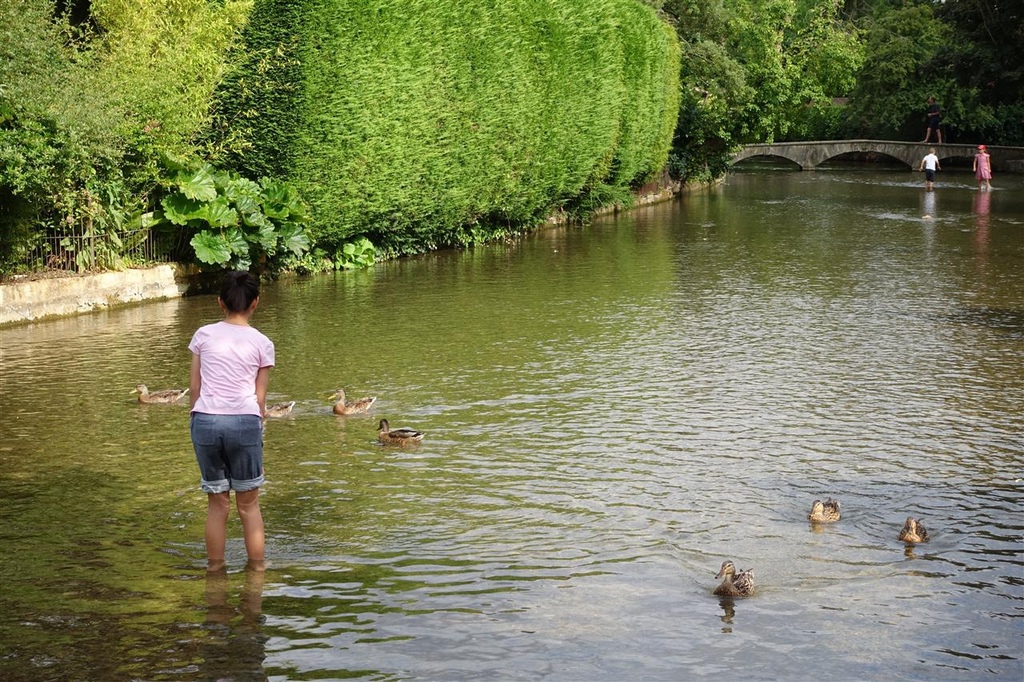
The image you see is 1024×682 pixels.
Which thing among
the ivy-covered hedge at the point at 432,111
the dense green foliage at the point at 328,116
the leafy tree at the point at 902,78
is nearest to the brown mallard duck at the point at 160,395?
the dense green foliage at the point at 328,116

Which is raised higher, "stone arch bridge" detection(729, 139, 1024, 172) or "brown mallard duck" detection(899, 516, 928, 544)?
"stone arch bridge" detection(729, 139, 1024, 172)

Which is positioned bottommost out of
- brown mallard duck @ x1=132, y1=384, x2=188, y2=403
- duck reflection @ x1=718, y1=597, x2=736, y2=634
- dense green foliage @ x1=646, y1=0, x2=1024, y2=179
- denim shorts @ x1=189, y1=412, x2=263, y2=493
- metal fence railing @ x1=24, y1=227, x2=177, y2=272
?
duck reflection @ x1=718, y1=597, x2=736, y2=634

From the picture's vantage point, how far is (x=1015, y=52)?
5816cm

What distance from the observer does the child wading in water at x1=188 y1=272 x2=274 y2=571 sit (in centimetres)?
720

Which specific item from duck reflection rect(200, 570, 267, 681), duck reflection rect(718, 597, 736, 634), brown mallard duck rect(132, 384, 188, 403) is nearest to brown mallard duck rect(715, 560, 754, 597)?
duck reflection rect(718, 597, 736, 634)

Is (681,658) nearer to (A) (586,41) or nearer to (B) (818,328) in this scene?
(B) (818,328)

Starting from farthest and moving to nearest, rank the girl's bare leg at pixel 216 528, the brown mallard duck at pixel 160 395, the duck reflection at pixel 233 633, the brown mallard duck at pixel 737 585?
the brown mallard duck at pixel 160 395
the girl's bare leg at pixel 216 528
the brown mallard duck at pixel 737 585
the duck reflection at pixel 233 633

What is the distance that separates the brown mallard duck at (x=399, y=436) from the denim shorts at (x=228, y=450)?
3.07 m

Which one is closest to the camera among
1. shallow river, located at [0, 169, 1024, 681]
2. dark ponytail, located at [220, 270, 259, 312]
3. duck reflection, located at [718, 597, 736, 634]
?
shallow river, located at [0, 169, 1024, 681]

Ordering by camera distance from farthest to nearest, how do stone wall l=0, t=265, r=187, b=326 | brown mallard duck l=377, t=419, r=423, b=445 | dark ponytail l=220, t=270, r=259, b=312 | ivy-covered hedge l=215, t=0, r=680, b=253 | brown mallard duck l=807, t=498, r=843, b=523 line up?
ivy-covered hedge l=215, t=0, r=680, b=253 → stone wall l=0, t=265, r=187, b=326 → brown mallard duck l=377, t=419, r=423, b=445 → brown mallard duck l=807, t=498, r=843, b=523 → dark ponytail l=220, t=270, r=259, b=312

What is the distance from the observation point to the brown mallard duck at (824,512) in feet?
27.8

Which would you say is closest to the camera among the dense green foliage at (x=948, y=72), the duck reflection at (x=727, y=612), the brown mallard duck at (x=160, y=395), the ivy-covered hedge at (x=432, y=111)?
the duck reflection at (x=727, y=612)

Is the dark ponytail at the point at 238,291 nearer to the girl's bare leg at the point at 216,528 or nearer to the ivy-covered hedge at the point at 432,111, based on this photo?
the girl's bare leg at the point at 216,528

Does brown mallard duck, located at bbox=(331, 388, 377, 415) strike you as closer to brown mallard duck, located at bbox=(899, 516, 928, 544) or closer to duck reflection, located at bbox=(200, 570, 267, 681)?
duck reflection, located at bbox=(200, 570, 267, 681)
